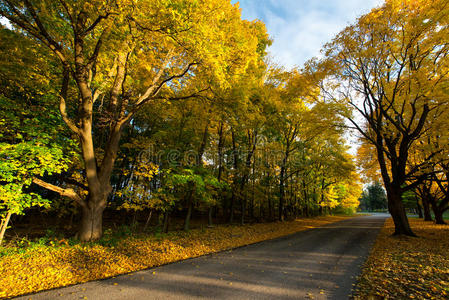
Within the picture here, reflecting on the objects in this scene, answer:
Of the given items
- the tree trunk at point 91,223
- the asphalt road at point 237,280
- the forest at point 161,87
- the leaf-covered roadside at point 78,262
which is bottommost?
the asphalt road at point 237,280

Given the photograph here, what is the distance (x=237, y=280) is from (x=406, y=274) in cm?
445

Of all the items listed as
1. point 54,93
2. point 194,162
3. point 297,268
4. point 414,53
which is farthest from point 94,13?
point 414,53

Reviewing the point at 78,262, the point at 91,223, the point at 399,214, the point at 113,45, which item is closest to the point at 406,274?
the point at 399,214

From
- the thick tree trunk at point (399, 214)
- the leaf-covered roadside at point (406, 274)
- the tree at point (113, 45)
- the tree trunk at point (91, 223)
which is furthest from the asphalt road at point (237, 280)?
the thick tree trunk at point (399, 214)

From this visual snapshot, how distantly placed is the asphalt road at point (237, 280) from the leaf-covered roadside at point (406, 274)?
1.28 ft

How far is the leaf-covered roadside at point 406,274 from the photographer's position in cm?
392

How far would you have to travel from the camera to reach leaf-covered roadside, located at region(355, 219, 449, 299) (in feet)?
12.8

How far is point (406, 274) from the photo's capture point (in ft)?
16.1

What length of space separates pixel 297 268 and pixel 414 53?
10.8 metres

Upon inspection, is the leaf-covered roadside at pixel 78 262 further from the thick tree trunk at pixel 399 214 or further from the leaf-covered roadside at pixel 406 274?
the thick tree trunk at pixel 399 214

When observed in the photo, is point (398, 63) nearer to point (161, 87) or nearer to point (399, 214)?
point (399, 214)

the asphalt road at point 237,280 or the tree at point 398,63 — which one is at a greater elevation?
the tree at point 398,63

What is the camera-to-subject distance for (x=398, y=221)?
10766 mm

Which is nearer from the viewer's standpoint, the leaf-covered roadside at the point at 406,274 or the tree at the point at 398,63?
the leaf-covered roadside at the point at 406,274
